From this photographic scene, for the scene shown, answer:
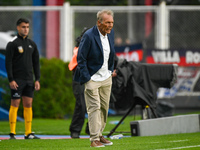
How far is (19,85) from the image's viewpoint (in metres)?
9.12

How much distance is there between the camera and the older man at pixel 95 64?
23.3ft

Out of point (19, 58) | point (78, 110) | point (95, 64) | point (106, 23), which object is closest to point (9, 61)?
point (19, 58)

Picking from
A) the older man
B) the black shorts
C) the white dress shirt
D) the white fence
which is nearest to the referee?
the black shorts

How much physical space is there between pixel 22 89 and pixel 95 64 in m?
2.42

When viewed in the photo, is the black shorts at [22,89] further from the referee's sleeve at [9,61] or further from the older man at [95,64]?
the older man at [95,64]

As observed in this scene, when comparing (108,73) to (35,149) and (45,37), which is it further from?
(45,37)

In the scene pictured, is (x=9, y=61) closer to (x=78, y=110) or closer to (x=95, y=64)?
(x=78, y=110)

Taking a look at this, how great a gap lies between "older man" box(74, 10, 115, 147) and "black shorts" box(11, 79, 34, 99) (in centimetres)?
208

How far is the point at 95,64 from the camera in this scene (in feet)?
23.7

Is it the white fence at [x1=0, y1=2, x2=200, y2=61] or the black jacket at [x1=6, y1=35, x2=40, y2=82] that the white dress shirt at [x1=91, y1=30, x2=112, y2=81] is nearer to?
the black jacket at [x1=6, y1=35, x2=40, y2=82]

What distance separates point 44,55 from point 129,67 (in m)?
6.41

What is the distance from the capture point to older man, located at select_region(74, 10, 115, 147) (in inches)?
280

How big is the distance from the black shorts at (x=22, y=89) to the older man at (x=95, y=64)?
2080 mm

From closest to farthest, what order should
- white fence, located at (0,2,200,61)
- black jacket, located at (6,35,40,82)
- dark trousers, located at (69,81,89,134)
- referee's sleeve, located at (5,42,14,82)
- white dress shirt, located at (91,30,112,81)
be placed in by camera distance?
white dress shirt, located at (91,30,112,81)
referee's sleeve, located at (5,42,14,82)
black jacket, located at (6,35,40,82)
dark trousers, located at (69,81,89,134)
white fence, located at (0,2,200,61)
